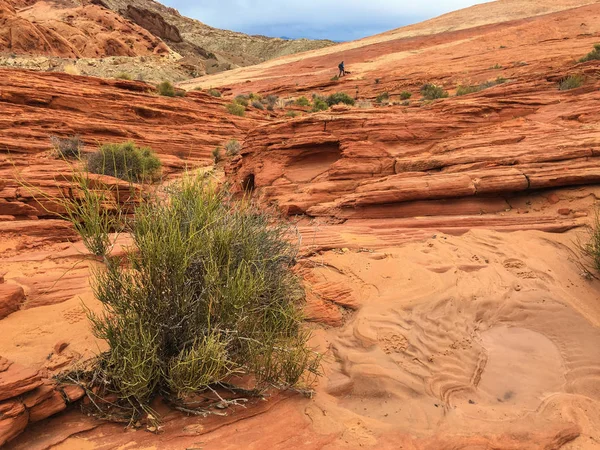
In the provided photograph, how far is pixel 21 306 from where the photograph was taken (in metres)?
3.60

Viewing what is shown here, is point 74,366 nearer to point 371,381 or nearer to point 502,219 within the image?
point 371,381

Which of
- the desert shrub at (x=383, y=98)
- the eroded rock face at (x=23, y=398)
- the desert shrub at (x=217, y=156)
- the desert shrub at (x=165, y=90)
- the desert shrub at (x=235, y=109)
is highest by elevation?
the desert shrub at (x=165, y=90)

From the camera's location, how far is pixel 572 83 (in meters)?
10.1

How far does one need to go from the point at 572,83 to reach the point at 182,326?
39.0 feet

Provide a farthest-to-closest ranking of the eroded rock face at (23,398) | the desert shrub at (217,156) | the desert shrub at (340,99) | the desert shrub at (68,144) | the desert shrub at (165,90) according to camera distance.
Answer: the desert shrub at (340,99), the desert shrub at (165,90), the desert shrub at (217,156), the desert shrub at (68,144), the eroded rock face at (23,398)

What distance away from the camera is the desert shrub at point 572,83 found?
33.1 ft

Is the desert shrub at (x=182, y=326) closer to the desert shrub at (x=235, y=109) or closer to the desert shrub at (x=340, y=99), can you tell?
the desert shrub at (x=235, y=109)

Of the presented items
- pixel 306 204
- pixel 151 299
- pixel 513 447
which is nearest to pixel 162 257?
pixel 151 299

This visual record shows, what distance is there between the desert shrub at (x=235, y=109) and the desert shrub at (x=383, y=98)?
8159 millimetres

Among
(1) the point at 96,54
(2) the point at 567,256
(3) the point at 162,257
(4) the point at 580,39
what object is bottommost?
(2) the point at 567,256

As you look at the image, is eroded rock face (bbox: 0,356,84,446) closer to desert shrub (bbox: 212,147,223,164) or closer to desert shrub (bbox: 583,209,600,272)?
desert shrub (bbox: 583,209,600,272)

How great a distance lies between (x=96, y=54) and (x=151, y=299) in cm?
4353

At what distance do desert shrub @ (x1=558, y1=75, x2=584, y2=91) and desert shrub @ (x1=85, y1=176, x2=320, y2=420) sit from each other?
11.0m

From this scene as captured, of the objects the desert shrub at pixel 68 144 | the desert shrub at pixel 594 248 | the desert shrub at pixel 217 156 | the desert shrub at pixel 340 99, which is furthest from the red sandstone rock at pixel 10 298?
the desert shrub at pixel 340 99
